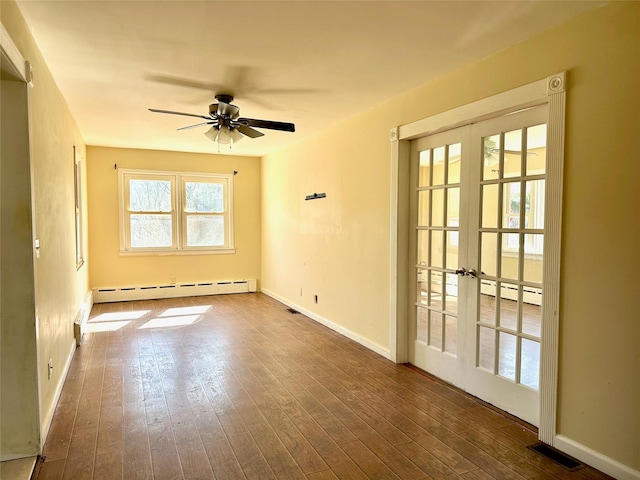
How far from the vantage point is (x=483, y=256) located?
10.5ft

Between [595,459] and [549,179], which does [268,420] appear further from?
[549,179]

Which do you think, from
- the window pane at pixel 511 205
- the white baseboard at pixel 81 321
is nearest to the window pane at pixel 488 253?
the window pane at pixel 511 205

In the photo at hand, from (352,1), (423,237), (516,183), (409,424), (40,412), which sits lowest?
(409,424)

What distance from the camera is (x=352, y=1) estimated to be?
2254mm

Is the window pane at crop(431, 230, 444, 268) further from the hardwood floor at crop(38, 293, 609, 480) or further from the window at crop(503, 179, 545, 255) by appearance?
the hardwood floor at crop(38, 293, 609, 480)

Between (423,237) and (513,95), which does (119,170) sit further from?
(513,95)

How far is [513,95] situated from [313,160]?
3.22 metres

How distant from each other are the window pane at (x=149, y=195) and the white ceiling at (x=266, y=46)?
2.79m

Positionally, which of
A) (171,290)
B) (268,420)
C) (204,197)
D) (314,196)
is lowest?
(268,420)

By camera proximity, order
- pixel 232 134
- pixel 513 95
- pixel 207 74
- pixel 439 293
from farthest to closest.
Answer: pixel 232 134, pixel 439 293, pixel 207 74, pixel 513 95

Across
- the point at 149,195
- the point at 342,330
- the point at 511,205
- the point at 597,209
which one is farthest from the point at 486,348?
the point at 149,195

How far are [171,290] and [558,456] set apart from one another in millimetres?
6249

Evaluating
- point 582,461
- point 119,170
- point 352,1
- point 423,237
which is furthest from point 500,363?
point 119,170

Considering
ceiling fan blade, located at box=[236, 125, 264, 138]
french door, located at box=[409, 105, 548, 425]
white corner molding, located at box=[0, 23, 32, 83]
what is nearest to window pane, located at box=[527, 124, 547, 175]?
french door, located at box=[409, 105, 548, 425]
